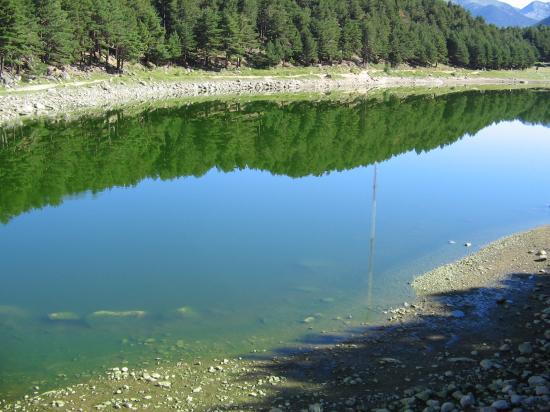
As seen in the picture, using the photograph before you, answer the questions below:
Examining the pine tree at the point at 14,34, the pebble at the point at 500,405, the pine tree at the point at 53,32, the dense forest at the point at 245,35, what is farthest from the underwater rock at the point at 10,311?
the pine tree at the point at 53,32

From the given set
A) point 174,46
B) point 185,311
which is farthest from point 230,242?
point 174,46

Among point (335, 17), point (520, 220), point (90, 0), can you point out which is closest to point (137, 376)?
point (520, 220)

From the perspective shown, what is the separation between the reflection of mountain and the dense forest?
21977mm

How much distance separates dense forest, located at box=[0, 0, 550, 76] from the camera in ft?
241

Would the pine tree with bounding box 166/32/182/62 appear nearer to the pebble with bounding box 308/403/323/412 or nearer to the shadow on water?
the shadow on water

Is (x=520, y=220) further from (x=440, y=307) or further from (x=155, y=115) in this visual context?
(x=155, y=115)

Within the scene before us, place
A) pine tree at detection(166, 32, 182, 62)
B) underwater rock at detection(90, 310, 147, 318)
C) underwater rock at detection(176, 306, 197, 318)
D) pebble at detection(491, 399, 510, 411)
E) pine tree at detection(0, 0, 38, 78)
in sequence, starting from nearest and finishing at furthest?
pebble at detection(491, 399, 510, 411) < underwater rock at detection(90, 310, 147, 318) < underwater rock at detection(176, 306, 197, 318) < pine tree at detection(0, 0, 38, 78) < pine tree at detection(166, 32, 182, 62)

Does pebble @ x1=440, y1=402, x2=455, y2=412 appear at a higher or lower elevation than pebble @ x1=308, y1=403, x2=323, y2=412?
higher

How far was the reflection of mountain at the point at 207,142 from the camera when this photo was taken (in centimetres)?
3381

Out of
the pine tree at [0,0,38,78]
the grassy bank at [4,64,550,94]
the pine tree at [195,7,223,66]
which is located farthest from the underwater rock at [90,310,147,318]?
the pine tree at [195,7,223,66]

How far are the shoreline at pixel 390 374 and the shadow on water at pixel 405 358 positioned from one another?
0.08 feet

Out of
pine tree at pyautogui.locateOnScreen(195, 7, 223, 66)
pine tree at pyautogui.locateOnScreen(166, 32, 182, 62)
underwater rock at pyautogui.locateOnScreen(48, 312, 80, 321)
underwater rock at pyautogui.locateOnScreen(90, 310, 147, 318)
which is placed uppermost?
pine tree at pyautogui.locateOnScreen(195, 7, 223, 66)

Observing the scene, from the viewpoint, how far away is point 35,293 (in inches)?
680

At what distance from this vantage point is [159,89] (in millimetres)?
82812
